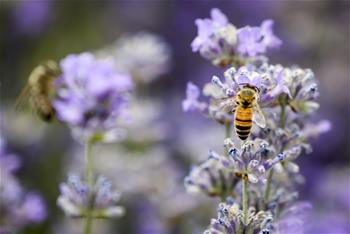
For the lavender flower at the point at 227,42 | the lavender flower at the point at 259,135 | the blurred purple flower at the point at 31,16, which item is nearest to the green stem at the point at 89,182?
the lavender flower at the point at 259,135

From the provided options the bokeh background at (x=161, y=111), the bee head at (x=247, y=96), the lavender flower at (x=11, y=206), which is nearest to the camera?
the bee head at (x=247, y=96)

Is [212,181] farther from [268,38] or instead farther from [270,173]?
[268,38]

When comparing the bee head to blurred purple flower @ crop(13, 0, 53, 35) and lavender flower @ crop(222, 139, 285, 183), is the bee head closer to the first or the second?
lavender flower @ crop(222, 139, 285, 183)

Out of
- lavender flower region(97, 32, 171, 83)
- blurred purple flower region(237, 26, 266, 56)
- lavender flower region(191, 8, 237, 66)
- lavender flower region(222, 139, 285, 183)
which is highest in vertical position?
lavender flower region(97, 32, 171, 83)

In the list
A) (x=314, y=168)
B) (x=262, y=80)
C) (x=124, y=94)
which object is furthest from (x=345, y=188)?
(x=262, y=80)

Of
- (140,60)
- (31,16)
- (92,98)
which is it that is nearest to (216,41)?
(92,98)

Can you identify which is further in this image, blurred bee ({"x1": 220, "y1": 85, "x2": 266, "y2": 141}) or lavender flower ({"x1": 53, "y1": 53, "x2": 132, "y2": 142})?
lavender flower ({"x1": 53, "y1": 53, "x2": 132, "y2": 142})

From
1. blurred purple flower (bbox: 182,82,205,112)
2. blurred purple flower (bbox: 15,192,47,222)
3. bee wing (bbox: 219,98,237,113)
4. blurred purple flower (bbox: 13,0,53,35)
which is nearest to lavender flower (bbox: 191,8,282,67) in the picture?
blurred purple flower (bbox: 182,82,205,112)

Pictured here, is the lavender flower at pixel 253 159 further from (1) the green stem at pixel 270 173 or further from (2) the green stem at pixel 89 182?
(2) the green stem at pixel 89 182
